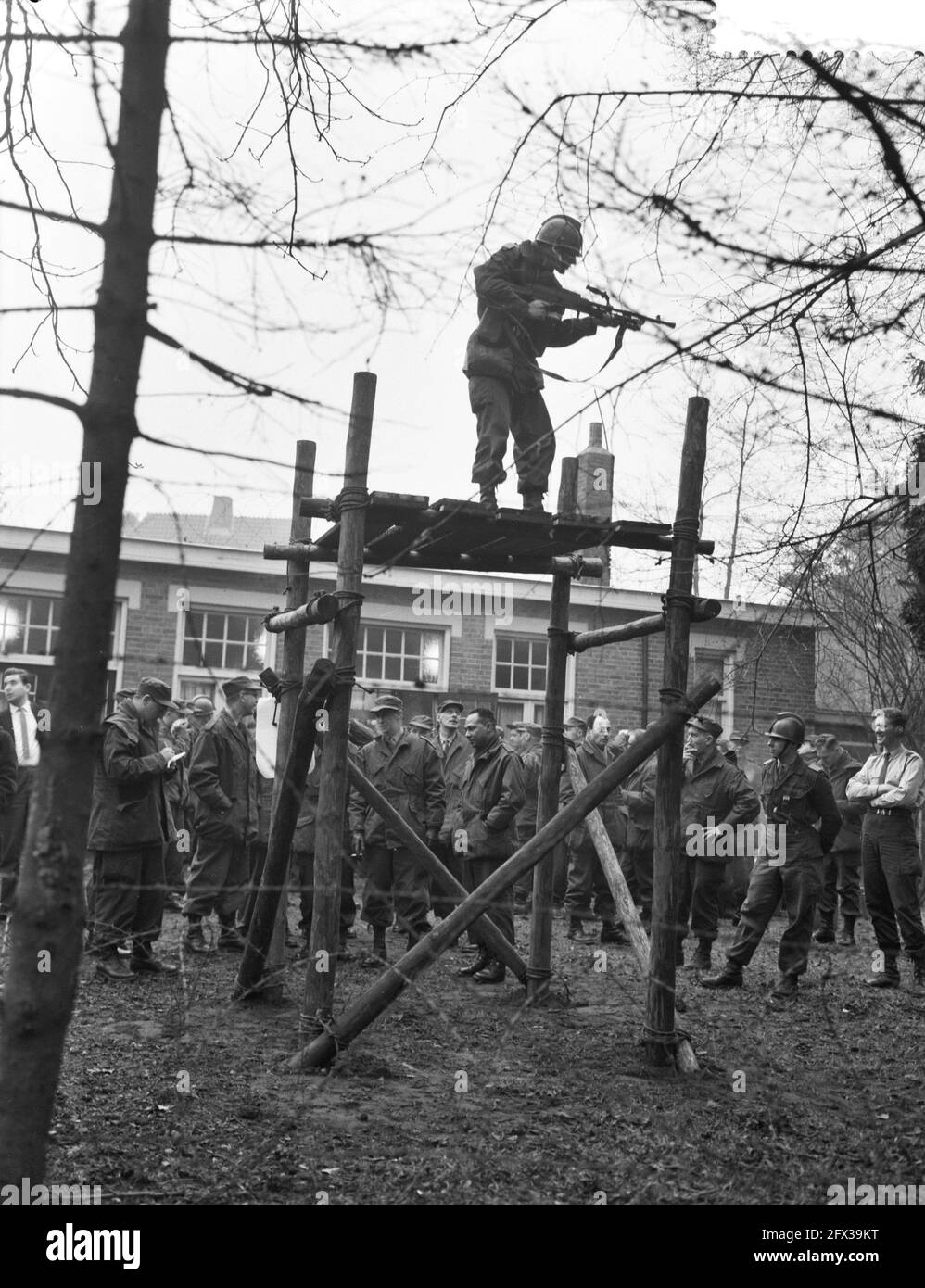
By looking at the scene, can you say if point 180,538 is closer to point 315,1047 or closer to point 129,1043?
point 315,1047

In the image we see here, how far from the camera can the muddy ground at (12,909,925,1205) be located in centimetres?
473

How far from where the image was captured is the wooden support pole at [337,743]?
644 cm

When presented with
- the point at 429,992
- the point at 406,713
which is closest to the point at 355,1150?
the point at 429,992

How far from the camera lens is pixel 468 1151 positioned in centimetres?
510

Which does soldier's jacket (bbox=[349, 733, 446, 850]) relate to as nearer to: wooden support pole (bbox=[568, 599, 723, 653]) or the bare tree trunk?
wooden support pole (bbox=[568, 599, 723, 653])

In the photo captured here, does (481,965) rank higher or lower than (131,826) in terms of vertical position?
lower

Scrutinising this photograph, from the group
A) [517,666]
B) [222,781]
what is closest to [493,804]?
[222,781]

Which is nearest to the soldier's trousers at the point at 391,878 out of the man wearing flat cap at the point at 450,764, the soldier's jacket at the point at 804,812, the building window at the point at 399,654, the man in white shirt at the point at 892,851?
the man wearing flat cap at the point at 450,764

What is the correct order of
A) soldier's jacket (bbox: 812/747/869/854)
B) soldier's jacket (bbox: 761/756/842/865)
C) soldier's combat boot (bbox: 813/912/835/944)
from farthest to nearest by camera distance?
soldier's jacket (bbox: 812/747/869/854), soldier's combat boot (bbox: 813/912/835/944), soldier's jacket (bbox: 761/756/842/865)

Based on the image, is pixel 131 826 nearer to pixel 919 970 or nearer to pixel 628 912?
pixel 628 912

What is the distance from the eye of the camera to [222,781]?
1014cm

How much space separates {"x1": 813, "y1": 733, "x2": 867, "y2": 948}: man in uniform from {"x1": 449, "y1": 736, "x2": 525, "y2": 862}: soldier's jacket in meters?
3.91

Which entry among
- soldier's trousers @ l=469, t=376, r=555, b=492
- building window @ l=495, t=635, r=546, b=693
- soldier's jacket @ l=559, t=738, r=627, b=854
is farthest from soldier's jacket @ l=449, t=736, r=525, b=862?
building window @ l=495, t=635, r=546, b=693

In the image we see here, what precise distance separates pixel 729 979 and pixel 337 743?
4731 millimetres
